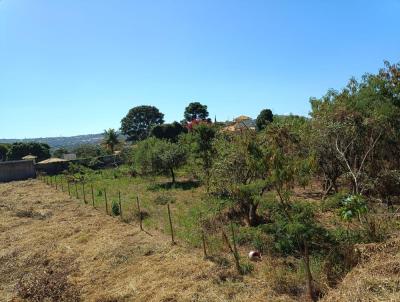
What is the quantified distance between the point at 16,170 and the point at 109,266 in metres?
25.4

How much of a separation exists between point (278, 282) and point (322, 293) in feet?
2.50

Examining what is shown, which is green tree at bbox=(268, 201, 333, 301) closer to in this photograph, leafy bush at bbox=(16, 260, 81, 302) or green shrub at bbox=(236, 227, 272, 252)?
green shrub at bbox=(236, 227, 272, 252)

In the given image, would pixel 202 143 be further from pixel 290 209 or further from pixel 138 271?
pixel 138 271

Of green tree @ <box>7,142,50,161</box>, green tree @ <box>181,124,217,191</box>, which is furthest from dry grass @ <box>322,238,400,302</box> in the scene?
green tree @ <box>7,142,50,161</box>

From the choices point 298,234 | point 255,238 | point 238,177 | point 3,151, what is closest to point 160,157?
point 238,177

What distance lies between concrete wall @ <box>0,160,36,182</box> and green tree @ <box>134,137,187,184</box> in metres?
12.8

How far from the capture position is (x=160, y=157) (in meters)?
20.8

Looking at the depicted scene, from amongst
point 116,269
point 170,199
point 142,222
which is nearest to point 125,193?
point 170,199

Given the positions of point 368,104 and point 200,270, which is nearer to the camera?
point 200,270

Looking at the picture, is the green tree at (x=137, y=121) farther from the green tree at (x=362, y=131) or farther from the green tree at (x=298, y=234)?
the green tree at (x=298, y=234)

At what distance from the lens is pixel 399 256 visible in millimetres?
4613

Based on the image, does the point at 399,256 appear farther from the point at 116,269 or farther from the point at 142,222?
the point at 142,222

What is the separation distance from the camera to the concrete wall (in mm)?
28391

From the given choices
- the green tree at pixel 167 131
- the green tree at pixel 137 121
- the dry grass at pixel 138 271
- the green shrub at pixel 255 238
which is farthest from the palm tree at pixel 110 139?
the green shrub at pixel 255 238
